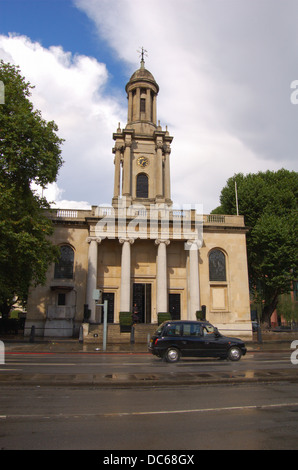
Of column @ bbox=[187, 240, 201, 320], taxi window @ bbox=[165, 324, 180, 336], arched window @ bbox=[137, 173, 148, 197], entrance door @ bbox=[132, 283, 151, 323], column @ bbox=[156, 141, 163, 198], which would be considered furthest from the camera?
arched window @ bbox=[137, 173, 148, 197]

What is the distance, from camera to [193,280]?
31.7 metres

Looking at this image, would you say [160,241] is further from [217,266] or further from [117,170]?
[117,170]

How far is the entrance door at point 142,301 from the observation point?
3331cm

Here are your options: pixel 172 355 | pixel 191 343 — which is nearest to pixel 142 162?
pixel 191 343

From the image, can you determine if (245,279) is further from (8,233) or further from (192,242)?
(8,233)

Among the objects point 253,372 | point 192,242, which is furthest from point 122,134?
point 253,372

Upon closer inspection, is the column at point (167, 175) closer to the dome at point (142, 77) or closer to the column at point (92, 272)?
the dome at point (142, 77)

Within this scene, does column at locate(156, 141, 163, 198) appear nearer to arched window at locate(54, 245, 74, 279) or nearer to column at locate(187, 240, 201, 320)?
column at locate(187, 240, 201, 320)

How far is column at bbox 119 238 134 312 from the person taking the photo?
30156 millimetres

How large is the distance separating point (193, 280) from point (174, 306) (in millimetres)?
3954

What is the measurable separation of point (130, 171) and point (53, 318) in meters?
18.2

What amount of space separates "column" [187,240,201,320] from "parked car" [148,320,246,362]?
49.8 feet

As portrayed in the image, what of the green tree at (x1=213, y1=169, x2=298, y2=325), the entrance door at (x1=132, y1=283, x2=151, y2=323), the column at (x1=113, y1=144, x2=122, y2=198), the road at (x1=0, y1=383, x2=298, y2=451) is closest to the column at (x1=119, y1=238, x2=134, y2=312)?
the entrance door at (x1=132, y1=283, x2=151, y2=323)

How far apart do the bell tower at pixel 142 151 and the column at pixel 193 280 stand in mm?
8105
